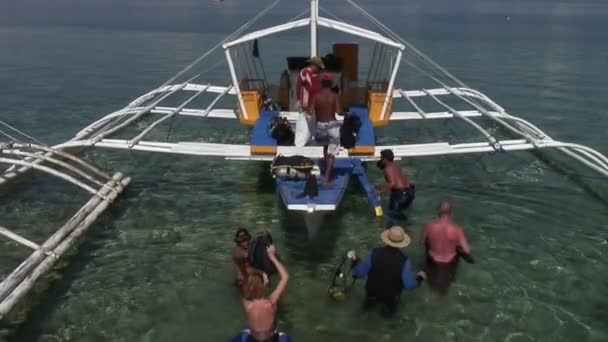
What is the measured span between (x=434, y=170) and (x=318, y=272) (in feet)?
26.2

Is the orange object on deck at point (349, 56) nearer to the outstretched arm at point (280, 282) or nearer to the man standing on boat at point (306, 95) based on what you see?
the man standing on boat at point (306, 95)

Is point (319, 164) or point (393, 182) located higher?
point (319, 164)

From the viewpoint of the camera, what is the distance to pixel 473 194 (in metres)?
15.9

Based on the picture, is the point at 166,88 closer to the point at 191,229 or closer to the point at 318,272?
the point at 191,229

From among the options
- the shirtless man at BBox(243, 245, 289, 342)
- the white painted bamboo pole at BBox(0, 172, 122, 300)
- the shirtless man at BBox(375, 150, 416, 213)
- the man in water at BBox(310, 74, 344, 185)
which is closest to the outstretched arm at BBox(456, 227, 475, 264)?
the shirtless man at BBox(375, 150, 416, 213)

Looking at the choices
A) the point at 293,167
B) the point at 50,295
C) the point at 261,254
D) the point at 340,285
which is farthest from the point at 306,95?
the point at 50,295

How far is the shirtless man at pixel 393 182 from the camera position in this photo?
12820 millimetres

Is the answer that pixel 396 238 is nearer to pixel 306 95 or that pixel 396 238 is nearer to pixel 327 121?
pixel 327 121

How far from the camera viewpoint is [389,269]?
884 centimetres

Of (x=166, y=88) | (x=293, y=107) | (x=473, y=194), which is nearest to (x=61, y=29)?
(x=166, y=88)

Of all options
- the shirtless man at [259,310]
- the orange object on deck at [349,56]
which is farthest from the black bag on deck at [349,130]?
the orange object on deck at [349,56]

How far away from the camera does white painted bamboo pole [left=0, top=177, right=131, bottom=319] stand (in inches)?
354

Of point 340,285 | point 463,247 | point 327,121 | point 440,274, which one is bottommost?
point 340,285

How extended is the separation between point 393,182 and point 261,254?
508cm
